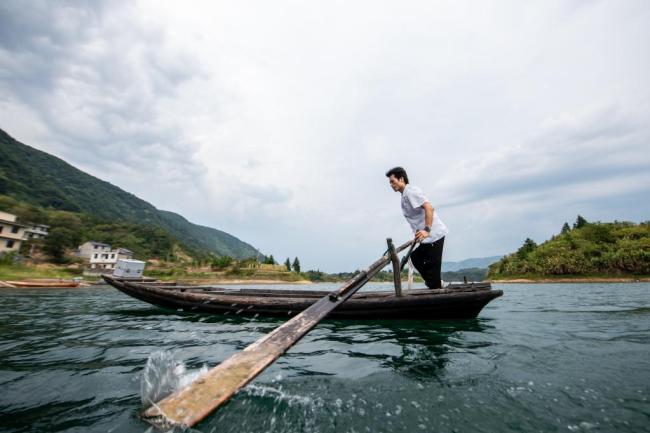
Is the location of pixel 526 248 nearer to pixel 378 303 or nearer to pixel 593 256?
pixel 593 256

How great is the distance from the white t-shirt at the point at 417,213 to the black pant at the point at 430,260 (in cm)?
16

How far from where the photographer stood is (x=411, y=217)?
7215 mm

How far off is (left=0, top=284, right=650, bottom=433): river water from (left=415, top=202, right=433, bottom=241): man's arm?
6.40 feet

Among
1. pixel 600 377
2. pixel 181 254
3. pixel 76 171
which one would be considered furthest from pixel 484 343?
pixel 76 171

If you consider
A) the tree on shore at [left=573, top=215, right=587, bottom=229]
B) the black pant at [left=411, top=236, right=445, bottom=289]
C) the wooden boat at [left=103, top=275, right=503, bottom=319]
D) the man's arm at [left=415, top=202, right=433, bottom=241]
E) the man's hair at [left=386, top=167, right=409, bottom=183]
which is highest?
the tree on shore at [left=573, top=215, right=587, bottom=229]

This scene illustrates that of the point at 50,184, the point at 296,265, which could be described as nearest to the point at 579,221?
the point at 296,265

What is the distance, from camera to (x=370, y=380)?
3.32 m

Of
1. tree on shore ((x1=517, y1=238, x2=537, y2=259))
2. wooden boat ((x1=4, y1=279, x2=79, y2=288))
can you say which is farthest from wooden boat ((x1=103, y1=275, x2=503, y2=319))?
tree on shore ((x1=517, y1=238, x2=537, y2=259))

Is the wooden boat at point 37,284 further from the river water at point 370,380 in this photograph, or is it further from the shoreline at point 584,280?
the shoreline at point 584,280

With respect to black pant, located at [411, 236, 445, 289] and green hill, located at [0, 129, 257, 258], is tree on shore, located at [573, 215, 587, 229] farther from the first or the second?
green hill, located at [0, 129, 257, 258]

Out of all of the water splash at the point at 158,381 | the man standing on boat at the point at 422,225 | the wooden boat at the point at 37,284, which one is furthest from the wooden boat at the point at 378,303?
the wooden boat at the point at 37,284

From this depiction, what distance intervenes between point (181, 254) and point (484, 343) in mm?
121992

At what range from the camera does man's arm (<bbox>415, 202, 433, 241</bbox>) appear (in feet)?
20.8

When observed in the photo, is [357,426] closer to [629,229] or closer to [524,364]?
[524,364]
